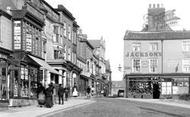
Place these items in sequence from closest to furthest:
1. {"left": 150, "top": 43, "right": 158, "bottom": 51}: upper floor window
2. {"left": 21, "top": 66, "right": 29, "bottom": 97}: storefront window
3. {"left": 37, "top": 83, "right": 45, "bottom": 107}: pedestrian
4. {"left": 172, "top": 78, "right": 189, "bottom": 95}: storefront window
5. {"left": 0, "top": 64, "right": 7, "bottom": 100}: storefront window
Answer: {"left": 0, "top": 64, "right": 7, "bottom": 100}: storefront window, {"left": 37, "top": 83, "right": 45, "bottom": 107}: pedestrian, {"left": 21, "top": 66, "right": 29, "bottom": 97}: storefront window, {"left": 172, "top": 78, "right": 189, "bottom": 95}: storefront window, {"left": 150, "top": 43, "right": 158, "bottom": 51}: upper floor window

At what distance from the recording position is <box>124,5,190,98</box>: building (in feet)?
213

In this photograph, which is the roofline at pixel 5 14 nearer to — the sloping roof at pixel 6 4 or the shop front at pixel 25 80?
the sloping roof at pixel 6 4

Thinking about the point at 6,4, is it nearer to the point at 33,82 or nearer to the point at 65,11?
the point at 33,82

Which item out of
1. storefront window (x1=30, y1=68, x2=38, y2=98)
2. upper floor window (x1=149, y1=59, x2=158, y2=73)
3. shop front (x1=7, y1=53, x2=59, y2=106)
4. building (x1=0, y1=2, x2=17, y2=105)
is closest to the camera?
building (x1=0, y1=2, x2=17, y2=105)

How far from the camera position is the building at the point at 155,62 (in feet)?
213

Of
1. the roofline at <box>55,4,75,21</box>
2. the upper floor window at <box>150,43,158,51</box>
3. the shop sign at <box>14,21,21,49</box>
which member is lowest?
the shop sign at <box>14,21,21,49</box>

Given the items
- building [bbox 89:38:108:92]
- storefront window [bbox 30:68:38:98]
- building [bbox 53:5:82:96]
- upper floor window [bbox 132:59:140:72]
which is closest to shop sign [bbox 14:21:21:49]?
storefront window [bbox 30:68:38:98]

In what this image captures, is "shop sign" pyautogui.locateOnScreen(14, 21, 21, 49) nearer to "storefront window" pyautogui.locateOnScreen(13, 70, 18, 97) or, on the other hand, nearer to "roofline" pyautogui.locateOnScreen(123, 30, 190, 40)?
"storefront window" pyautogui.locateOnScreen(13, 70, 18, 97)

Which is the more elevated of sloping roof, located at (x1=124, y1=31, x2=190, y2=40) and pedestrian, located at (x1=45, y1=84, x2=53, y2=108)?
sloping roof, located at (x1=124, y1=31, x2=190, y2=40)

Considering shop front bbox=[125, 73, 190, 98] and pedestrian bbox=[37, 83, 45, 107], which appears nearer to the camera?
pedestrian bbox=[37, 83, 45, 107]

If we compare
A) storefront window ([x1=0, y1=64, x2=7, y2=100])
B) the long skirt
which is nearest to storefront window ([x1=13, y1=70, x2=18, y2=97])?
storefront window ([x1=0, y1=64, x2=7, y2=100])

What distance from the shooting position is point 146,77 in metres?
65.7

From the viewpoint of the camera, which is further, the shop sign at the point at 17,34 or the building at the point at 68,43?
the building at the point at 68,43

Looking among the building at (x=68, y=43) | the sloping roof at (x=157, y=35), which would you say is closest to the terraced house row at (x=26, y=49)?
the building at (x=68, y=43)
